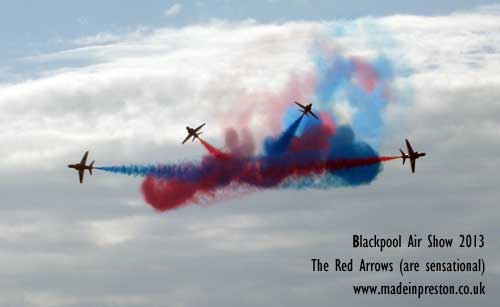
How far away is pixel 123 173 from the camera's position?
170 meters

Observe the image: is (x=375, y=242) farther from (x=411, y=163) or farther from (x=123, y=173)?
(x=123, y=173)

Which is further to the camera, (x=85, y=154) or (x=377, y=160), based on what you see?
(x=85, y=154)

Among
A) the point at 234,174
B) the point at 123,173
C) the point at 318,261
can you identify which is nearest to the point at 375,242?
the point at 318,261

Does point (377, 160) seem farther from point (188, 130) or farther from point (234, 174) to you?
point (188, 130)

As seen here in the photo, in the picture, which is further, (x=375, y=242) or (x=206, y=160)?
(x=206, y=160)

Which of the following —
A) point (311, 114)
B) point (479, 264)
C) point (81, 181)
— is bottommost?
point (479, 264)

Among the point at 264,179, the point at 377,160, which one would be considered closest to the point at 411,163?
the point at 377,160

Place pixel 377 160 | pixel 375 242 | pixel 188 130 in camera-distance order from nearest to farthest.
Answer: pixel 375 242 → pixel 377 160 → pixel 188 130

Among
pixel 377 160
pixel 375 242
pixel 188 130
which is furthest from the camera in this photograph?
pixel 188 130

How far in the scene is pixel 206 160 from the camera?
172625 millimetres

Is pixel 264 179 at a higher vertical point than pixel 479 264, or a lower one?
higher

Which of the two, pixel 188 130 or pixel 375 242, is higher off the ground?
pixel 188 130

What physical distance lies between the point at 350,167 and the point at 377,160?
4491mm

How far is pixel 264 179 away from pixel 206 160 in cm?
1102
